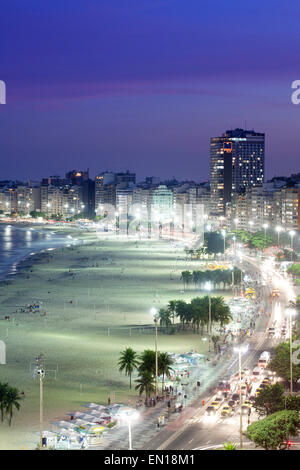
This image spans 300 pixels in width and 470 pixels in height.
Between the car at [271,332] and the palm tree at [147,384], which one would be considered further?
the car at [271,332]

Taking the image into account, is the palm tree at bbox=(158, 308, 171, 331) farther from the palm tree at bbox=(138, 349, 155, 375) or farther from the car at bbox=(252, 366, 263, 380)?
the palm tree at bbox=(138, 349, 155, 375)

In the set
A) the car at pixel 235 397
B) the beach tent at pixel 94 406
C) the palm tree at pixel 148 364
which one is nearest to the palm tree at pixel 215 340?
the palm tree at pixel 148 364

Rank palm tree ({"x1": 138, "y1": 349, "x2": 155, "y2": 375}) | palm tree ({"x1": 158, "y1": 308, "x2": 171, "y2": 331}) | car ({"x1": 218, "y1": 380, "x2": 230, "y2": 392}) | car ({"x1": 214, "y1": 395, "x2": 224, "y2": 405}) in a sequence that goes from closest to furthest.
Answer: car ({"x1": 214, "y1": 395, "x2": 224, "y2": 405})
car ({"x1": 218, "y1": 380, "x2": 230, "y2": 392})
palm tree ({"x1": 138, "y1": 349, "x2": 155, "y2": 375})
palm tree ({"x1": 158, "y1": 308, "x2": 171, "y2": 331})

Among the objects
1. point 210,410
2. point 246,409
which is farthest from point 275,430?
point 210,410

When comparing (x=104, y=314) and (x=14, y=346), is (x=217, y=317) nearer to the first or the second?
(x=104, y=314)

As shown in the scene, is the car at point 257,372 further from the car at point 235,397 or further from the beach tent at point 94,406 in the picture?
the beach tent at point 94,406

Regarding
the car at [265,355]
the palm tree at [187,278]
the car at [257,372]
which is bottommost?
the car at [257,372]

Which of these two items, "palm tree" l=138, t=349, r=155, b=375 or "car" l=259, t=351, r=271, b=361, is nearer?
"palm tree" l=138, t=349, r=155, b=375

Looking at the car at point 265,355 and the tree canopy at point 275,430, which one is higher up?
the tree canopy at point 275,430

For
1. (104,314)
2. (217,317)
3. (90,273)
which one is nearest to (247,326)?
(217,317)

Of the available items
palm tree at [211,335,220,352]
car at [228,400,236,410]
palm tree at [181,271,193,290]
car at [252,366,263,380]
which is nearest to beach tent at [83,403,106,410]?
car at [228,400,236,410]
